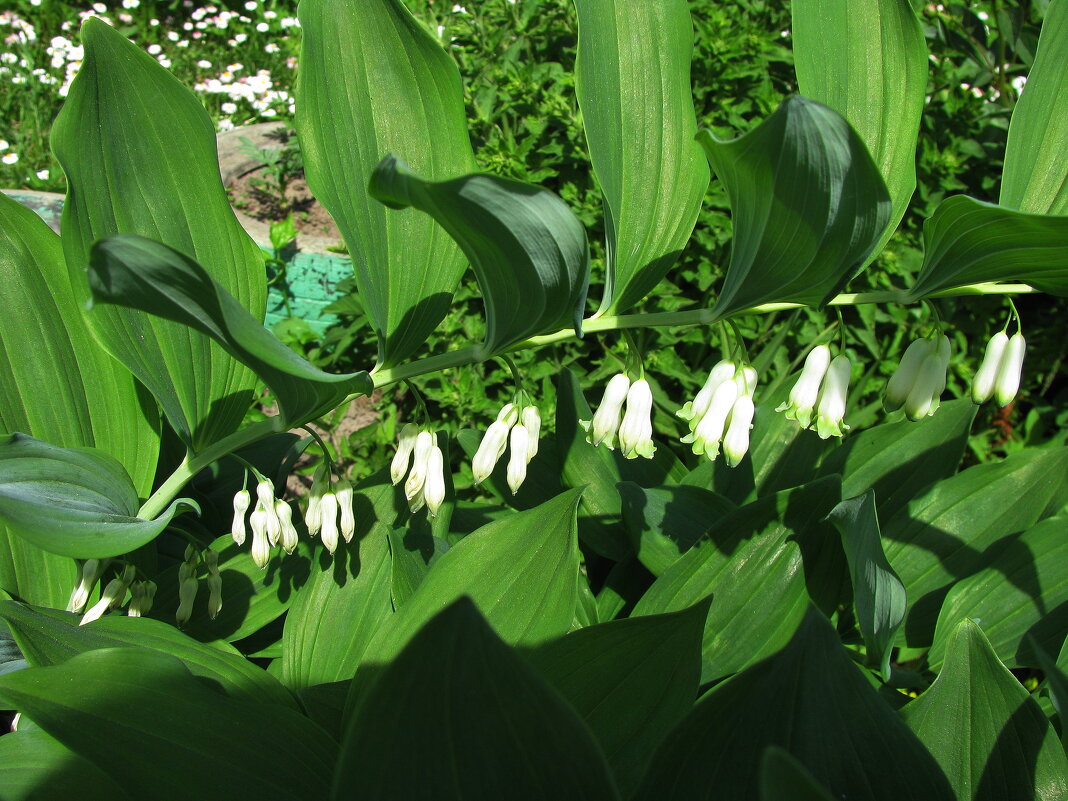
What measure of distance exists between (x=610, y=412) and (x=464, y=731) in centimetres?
66

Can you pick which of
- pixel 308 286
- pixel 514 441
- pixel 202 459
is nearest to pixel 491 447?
pixel 514 441

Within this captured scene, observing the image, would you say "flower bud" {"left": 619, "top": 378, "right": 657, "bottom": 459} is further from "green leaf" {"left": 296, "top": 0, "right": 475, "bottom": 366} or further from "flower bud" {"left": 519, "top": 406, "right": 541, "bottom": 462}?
"green leaf" {"left": 296, "top": 0, "right": 475, "bottom": 366}

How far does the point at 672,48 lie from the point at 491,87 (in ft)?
7.29

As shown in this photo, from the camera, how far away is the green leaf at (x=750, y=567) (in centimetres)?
134

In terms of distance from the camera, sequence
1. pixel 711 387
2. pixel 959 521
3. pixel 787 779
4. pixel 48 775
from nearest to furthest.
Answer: pixel 787 779 < pixel 48 775 < pixel 711 387 < pixel 959 521

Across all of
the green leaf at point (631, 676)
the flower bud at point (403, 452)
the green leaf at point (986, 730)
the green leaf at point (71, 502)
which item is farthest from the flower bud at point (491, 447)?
the green leaf at point (986, 730)

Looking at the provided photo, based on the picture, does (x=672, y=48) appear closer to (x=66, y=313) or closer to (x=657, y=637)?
(x=657, y=637)

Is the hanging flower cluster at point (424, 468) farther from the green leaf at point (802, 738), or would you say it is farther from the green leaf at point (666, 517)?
the green leaf at point (802, 738)

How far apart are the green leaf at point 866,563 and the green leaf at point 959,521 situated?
15.3 inches

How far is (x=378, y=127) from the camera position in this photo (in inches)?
47.1

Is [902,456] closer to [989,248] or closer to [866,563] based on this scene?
[866,563]

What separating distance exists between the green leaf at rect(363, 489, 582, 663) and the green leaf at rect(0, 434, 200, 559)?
0.36m

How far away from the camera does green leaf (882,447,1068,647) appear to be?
1.54 meters

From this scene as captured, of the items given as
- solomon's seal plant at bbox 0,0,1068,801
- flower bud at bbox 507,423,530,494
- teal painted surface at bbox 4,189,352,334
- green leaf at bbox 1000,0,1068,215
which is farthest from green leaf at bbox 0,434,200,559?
teal painted surface at bbox 4,189,352,334
